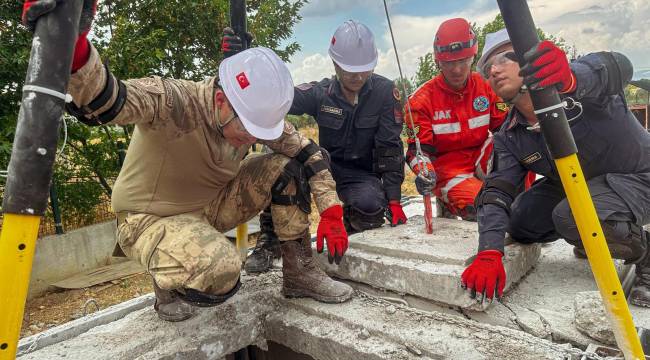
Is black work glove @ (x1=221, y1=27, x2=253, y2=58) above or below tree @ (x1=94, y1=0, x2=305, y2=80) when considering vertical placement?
below

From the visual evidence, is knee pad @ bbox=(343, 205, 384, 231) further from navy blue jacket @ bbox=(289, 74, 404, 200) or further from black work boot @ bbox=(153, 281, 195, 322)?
black work boot @ bbox=(153, 281, 195, 322)

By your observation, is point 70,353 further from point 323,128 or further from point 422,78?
point 422,78

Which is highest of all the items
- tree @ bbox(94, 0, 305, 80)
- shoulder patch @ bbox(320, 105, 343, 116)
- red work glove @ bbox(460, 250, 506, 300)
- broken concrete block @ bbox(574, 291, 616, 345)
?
tree @ bbox(94, 0, 305, 80)

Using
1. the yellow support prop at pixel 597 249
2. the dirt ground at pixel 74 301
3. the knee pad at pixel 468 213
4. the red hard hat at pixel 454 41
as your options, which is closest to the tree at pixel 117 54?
the dirt ground at pixel 74 301

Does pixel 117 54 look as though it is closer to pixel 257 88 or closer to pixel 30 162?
pixel 257 88

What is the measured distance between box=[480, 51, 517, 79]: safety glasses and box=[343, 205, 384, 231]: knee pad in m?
1.23

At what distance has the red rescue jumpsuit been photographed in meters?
3.59

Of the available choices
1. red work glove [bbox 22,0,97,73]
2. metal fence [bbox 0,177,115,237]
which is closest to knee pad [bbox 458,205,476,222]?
red work glove [bbox 22,0,97,73]

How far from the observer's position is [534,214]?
249 cm

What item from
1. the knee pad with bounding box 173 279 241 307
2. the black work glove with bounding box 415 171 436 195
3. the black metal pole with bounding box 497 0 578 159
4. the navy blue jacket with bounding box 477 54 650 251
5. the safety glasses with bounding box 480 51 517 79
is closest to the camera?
the black metal pole with bounding box 497 0 578 159

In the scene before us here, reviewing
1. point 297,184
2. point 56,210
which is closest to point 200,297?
point 297,184

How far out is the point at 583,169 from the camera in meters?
2.29

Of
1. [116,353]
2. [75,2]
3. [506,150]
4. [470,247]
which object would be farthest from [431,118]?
[75,2]

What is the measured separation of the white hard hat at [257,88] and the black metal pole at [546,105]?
1017mm
